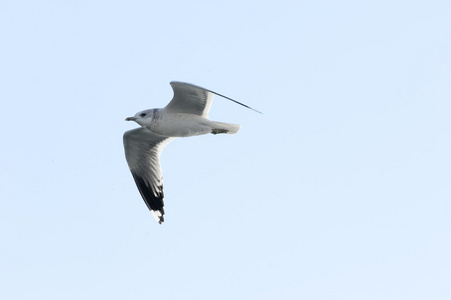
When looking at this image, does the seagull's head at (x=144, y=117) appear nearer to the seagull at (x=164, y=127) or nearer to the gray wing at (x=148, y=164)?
the seagull at (x=164, y=127)

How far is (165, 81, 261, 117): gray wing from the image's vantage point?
9.30 metres

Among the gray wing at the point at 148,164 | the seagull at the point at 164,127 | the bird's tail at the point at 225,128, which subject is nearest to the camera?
the seagull at the point at 164,127

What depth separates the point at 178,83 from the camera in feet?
29.8

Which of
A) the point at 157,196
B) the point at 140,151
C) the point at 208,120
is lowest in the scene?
the point at 157,196

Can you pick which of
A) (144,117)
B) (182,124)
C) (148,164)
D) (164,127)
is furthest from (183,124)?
(148,164)

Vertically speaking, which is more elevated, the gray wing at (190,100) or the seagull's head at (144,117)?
the gray wing at (190,100)

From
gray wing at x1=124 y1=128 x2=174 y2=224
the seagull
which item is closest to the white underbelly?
the seagull

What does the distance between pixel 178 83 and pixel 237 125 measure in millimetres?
1201

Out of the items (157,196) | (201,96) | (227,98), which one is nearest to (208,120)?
(201,96)

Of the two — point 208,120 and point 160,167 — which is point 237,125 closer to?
point 208,120

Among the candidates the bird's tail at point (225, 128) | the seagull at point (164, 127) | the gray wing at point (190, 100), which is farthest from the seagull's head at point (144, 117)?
the bird's tail at point (225, 128)

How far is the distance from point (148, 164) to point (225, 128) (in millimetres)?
1968

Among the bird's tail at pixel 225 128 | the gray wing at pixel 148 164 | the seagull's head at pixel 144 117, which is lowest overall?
the gray wing at pixel 148 164

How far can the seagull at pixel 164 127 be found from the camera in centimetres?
960
